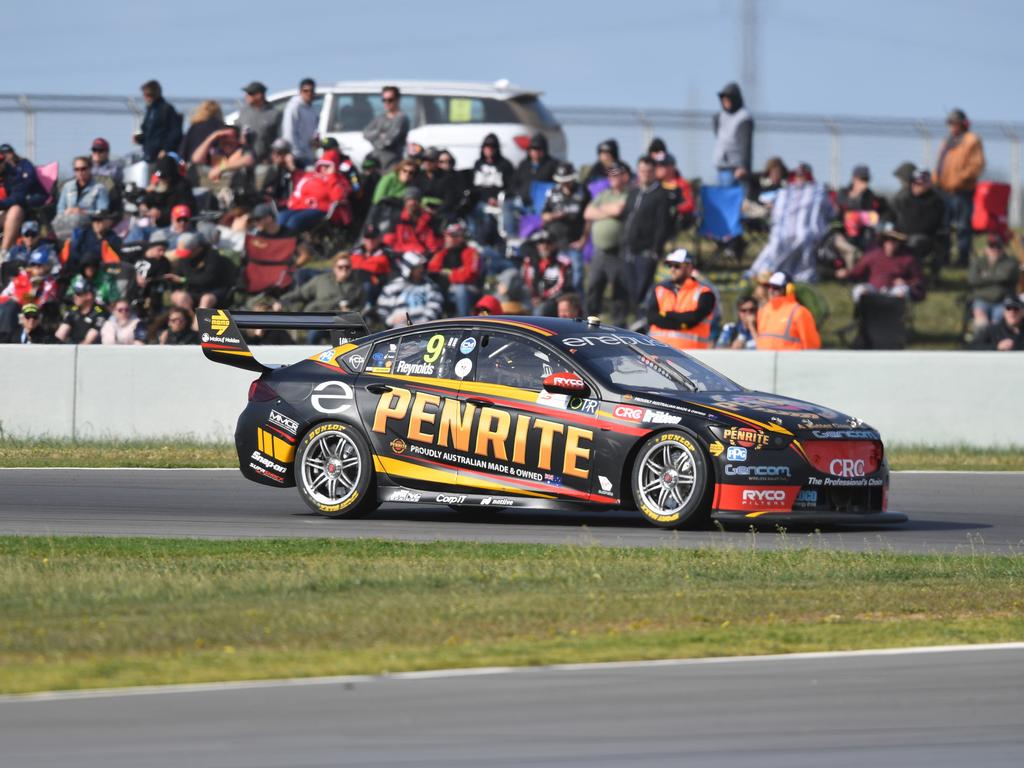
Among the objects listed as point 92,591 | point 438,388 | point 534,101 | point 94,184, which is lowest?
point 92,591

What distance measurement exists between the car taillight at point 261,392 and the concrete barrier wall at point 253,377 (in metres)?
4.52

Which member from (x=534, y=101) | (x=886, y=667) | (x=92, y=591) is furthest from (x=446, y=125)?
(x=886, y=667)

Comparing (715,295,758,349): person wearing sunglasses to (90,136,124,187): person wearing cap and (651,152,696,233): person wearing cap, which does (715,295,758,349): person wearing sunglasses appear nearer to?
(651,152,696,233): person wearing cap

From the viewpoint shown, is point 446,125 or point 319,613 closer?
point 319,613

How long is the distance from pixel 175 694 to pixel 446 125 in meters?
21.0

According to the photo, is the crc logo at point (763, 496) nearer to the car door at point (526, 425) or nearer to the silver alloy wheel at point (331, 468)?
the car door at point (526, 425)

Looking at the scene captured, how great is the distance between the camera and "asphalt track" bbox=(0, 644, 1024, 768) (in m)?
5.58

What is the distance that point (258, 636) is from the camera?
7.50 metres

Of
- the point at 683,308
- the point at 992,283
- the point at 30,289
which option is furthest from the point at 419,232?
the point at 992,283

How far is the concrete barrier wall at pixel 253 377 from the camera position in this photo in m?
17.5

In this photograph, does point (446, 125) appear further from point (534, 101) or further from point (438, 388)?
point (438, 388)

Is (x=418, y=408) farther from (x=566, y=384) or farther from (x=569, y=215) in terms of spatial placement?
(x=569, y=215)

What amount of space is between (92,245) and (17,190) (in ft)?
8.60

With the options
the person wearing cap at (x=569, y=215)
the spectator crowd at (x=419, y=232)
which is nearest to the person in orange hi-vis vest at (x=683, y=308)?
the spectator crowd at (x=419, y=232)
